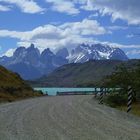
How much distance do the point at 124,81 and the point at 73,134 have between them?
29.4m

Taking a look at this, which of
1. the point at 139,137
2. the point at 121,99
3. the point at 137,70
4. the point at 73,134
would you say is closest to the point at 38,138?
the point at 73,134

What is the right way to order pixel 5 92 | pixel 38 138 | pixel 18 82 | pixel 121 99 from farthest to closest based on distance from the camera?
pixel 18 82, pixel 5 92, pixel 121 99, pixel 38 138

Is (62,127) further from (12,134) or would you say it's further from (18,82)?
(18,82)

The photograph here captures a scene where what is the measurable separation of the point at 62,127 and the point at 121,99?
980 inches

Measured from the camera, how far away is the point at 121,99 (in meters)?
43.7

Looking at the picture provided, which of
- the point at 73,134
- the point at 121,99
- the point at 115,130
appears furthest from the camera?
the point at 121,99

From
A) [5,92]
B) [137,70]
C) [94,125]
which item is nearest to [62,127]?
[94,125]

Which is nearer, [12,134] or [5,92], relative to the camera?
[12,134]

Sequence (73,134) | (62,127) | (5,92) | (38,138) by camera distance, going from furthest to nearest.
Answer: (5,92), (62,127), (73,134), (38,138)

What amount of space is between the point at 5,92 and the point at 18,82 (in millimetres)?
17907

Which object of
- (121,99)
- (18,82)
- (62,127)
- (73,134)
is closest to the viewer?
(73,134)

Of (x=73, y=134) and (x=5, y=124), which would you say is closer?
(x=73, y=134)

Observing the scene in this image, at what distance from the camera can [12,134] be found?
17.1m

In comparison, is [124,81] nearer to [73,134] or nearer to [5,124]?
[5,124]
